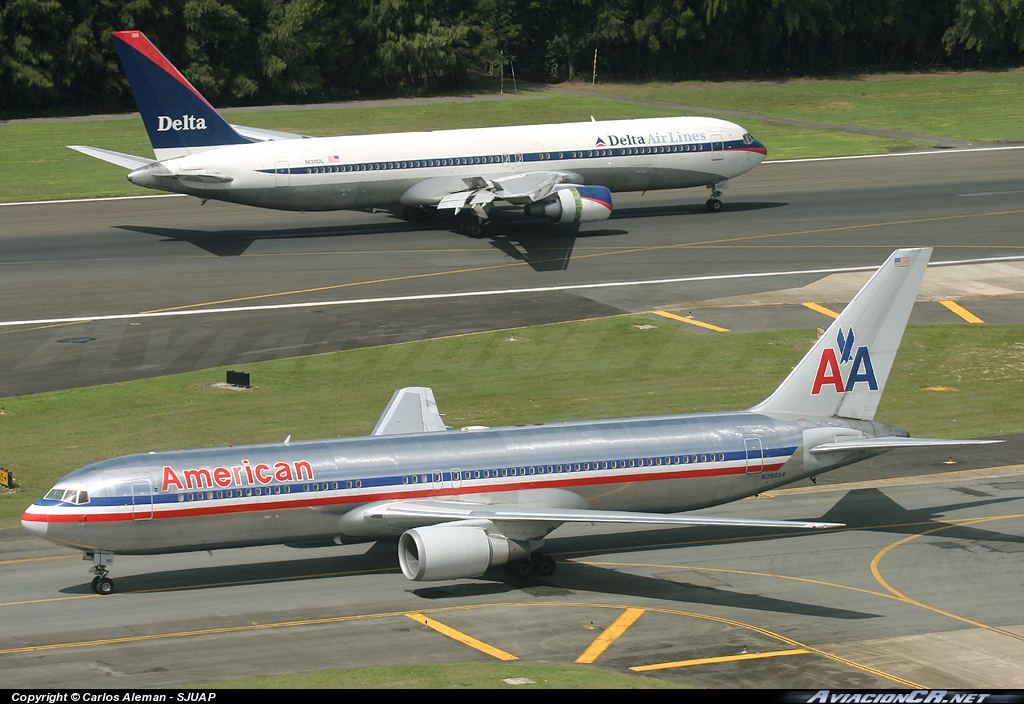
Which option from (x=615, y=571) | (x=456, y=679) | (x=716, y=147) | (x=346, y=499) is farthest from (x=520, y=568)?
(x=716, y=147)

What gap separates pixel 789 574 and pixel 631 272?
122 feet

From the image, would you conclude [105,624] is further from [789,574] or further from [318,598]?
[789,574]

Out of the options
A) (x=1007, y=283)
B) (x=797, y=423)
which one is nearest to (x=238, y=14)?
(x=1007, y=283)

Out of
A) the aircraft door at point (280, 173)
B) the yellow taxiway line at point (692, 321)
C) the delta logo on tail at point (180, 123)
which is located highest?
the delta logo on tail at point (180, 123)

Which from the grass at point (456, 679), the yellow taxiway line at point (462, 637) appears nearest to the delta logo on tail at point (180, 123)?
the yellow taxiway line at point (462, 637)

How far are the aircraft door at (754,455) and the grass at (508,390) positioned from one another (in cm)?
1312

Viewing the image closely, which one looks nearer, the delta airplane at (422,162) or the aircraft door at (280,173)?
the delta airplane at (422,162)

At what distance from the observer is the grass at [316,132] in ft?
326

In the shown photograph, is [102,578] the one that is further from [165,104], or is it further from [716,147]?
[716,147]

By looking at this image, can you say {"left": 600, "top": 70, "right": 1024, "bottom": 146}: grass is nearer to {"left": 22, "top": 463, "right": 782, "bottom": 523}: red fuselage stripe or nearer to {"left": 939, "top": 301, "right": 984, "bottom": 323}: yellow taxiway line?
{"left": 939, "top": 301, "right": 984, "bottom": 323}: yellow taxiway line

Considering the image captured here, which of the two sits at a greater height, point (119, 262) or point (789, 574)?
point (119, 262)

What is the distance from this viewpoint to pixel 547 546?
40.4 metres

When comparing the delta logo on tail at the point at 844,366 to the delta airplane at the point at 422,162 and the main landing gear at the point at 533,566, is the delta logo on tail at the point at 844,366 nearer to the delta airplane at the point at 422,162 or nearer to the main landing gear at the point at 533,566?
the main landing gear at the point at 533,566

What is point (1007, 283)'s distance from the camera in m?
72.2
